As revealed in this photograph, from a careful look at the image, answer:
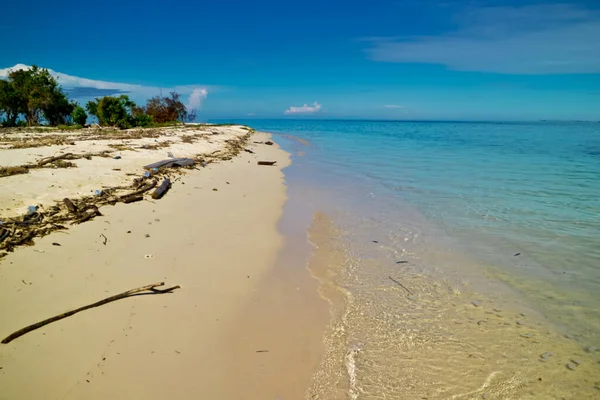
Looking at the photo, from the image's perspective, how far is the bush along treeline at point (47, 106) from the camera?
91.4ft

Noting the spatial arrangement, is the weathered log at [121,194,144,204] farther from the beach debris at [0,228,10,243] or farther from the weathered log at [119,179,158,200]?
the beach debris at [0,228,10,243]

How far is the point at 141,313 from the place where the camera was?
11.8ft

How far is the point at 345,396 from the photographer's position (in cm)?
283

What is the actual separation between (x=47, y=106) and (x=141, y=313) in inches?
1587

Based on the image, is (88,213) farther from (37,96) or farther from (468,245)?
(37,96)

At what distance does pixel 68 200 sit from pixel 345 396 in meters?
6.15

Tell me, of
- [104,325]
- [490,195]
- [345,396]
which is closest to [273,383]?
[345,396]

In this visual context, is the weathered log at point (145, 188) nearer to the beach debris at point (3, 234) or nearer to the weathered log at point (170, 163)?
the weathered log at point (170, 163)

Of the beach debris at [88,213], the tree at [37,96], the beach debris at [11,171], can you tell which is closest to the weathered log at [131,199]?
the beach debris at [88,213]

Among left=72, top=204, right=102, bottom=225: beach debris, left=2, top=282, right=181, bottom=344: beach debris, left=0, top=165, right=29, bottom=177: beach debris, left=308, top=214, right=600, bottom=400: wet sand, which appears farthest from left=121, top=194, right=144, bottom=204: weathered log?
left=308, top=214, right=600, bottom=400: wet sand

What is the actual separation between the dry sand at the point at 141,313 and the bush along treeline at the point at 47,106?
2489 centimetres

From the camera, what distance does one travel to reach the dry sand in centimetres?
273

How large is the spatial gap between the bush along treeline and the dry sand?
980 inches

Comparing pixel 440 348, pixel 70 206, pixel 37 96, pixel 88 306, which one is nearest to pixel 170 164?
pixel 70 206
